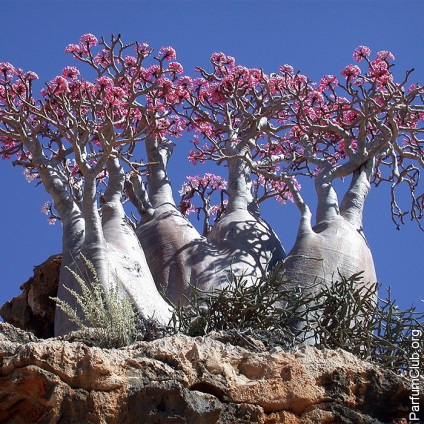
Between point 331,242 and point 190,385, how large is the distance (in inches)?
140

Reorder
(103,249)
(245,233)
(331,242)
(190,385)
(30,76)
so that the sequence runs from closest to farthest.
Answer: (190,385) → (103,249) → (331,242) → (245,233) → (30,76)

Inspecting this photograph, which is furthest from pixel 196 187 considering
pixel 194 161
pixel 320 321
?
pixel 320 321

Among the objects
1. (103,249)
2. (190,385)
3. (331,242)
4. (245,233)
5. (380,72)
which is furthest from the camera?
(380,72)

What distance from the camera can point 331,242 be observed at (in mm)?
7336

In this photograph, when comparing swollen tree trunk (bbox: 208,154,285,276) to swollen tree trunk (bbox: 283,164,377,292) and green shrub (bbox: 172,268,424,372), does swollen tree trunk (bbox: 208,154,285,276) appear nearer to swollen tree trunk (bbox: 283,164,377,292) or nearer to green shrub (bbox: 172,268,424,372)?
swollen tree trunk (bbox: 283,164,377,292)

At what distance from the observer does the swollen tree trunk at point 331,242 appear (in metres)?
6.96

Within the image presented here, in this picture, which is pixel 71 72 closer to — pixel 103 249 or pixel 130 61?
pixel 130 61

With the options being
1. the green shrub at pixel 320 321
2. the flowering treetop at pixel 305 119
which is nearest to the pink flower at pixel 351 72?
the flowering treetop at pixel 305 119

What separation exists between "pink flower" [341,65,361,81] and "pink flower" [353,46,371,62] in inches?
14.3

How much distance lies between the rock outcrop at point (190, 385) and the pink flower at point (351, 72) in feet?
18.3

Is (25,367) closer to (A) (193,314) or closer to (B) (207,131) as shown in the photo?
(A) (193,314)

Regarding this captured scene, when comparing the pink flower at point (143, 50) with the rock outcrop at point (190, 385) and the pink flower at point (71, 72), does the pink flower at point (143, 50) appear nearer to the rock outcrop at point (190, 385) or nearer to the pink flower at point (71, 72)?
the pink flower at point (71, 72)

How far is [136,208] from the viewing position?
342 inches

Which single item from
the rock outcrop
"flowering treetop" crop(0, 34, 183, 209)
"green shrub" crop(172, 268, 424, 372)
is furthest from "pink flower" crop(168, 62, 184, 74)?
the rock outcrop
